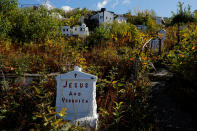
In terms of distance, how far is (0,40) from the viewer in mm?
6598

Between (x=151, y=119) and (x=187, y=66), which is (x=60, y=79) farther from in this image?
(x=187, y=66)

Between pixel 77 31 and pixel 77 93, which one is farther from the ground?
pixel 77 31

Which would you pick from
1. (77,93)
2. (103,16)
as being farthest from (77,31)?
(103,16)

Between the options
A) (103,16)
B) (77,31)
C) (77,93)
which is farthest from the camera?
(103,16)

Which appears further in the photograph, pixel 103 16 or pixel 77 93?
pixel 103 16

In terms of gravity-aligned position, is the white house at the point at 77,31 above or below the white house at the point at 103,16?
below

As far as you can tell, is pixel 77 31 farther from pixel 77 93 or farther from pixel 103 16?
pixel 103 16

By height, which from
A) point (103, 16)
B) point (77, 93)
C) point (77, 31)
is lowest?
point (77, 93)

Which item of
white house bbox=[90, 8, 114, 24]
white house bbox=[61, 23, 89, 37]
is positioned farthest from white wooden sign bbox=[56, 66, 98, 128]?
white house bbox=[90, 8, 114, 24]

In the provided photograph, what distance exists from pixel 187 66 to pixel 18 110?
3641mm

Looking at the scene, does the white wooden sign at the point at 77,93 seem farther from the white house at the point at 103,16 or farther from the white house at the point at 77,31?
the white house at the point at 103,16

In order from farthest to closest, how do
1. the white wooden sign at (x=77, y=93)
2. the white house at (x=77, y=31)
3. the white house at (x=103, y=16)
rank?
the white house at (x=103, y=16) < the white house at (x=77, y=31) < the white wooden sign at (x=77, y=93)

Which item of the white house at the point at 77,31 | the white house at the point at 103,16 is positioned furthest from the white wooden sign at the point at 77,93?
the white house at the point at 103,16

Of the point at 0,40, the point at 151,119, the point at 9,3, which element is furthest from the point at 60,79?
the point at 9,3
